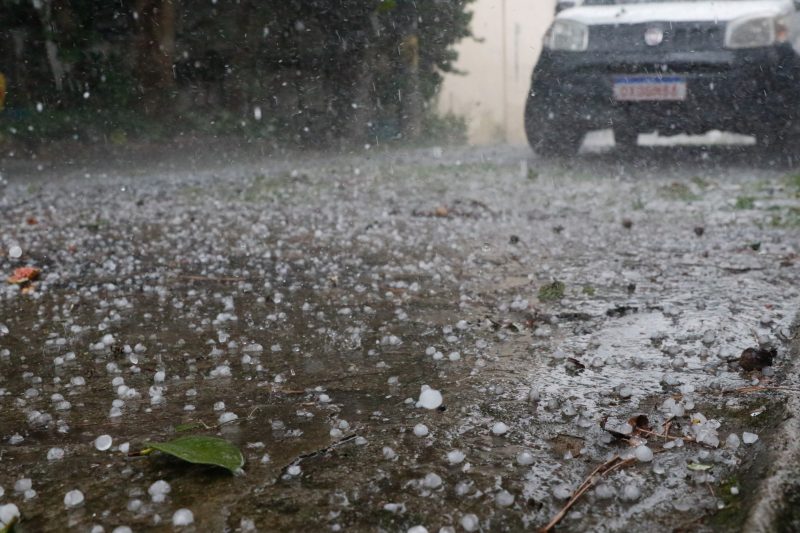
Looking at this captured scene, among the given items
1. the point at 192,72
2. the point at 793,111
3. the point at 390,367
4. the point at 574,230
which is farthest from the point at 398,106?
the point at 390,367

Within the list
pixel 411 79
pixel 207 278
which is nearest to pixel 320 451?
pixel 207 278

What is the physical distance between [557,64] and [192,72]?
144 inches

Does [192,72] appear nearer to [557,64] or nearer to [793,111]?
[557,64]

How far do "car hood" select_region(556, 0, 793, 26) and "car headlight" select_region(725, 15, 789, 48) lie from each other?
4cm

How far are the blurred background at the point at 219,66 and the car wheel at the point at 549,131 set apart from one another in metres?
1.92

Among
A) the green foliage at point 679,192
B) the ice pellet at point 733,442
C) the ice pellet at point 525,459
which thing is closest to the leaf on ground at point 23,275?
the ice pellet at point 525,459

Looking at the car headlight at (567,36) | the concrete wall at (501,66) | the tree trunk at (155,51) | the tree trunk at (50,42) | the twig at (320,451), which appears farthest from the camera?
the concrete wall at (501,66)

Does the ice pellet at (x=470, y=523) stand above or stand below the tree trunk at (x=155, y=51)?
below

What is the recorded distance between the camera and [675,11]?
5578mm

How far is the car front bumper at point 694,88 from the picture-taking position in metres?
5.32

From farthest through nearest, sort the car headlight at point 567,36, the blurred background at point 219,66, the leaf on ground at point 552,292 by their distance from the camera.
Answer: the blurred background at point 219,66
the car headlight at point 567,36
the leaf on ground at point 552,292

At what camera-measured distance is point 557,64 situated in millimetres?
5672

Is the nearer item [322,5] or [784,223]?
[784,223]

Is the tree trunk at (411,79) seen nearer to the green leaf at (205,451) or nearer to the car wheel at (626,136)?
the car wheel at (626,136)
